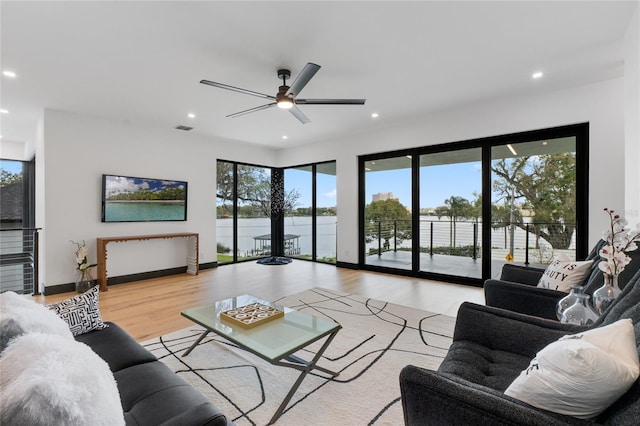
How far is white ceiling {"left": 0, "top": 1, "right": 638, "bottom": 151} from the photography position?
230 centimetres

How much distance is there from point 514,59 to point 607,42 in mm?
745

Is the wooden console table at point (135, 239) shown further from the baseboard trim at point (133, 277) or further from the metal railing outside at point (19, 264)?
the metal railing outside at point (19, 264)

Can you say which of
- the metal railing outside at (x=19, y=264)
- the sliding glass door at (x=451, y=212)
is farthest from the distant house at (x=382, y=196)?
the metal railing outside at (x=19, y=264)

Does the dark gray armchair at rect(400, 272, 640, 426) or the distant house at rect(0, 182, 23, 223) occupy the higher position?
the distant house at rect(0, 182, 23, 223)

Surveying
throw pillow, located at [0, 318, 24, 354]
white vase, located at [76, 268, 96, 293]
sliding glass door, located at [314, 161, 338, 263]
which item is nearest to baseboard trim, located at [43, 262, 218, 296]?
white vase, located at [76, 268, 96, 293]

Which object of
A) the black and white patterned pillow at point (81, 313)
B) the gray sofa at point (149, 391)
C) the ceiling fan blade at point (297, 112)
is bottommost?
the gray sofa at point (149, 391)

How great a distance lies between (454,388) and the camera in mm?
986

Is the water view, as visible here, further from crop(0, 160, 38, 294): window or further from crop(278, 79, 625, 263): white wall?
crop(278, 79, 625, 263): white wall

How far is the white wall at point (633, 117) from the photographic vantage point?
2.46 metres

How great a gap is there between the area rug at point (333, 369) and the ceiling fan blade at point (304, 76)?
7.87ft

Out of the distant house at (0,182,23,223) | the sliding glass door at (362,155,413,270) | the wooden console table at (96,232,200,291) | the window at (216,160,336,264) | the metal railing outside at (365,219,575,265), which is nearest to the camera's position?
the metal railing outside at (365,219,575,265)

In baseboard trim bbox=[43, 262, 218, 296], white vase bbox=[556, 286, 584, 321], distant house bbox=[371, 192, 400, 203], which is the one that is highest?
distant house bbox=[371, 192, 400, 203]

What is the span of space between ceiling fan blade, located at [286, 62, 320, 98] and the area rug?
2400mm

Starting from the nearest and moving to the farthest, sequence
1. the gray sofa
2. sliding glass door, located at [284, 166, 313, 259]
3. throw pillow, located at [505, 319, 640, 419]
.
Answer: throw pillow, located at [505, 319, 640, 419] → the gray sofa → sliding glass door, located at [284, 166, 313, 259]
